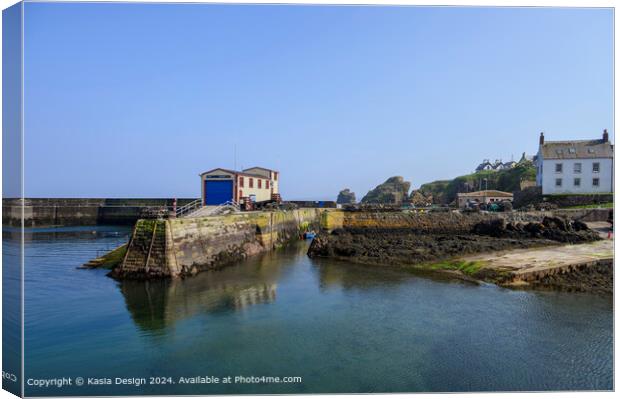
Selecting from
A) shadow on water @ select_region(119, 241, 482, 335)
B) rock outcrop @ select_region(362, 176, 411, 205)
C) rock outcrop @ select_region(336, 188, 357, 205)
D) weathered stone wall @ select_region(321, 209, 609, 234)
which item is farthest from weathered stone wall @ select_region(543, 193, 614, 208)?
rock outcrop @ select_region(336, 188, 357, 205)

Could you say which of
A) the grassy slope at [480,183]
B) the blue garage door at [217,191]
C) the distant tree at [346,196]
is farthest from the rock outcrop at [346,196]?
the blue garage door at [217,191]

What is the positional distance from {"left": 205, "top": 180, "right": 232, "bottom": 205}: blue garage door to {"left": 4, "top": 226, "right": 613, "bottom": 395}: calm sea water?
11.6 meters

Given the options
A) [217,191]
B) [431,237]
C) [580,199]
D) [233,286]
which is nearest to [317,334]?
[233,286]

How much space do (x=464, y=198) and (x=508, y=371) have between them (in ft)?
154

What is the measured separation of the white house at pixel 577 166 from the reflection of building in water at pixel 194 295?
1643 inches

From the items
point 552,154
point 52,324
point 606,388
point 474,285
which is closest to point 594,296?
point 474,285

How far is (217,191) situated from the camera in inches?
1214

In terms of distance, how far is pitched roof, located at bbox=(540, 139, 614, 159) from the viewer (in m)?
43.8

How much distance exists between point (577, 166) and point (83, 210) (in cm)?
6974

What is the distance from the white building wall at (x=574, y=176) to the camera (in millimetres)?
43938

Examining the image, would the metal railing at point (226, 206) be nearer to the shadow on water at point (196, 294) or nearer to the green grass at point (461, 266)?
the shadow on water at point (196, 294)

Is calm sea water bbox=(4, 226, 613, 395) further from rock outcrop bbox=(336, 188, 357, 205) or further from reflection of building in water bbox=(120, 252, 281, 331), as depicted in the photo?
rock outcrop bbox=(336, 188, 357, 205)

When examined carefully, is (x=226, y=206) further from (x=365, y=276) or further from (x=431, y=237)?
(x=431, y=237)

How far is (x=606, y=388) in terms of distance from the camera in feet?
28.9
